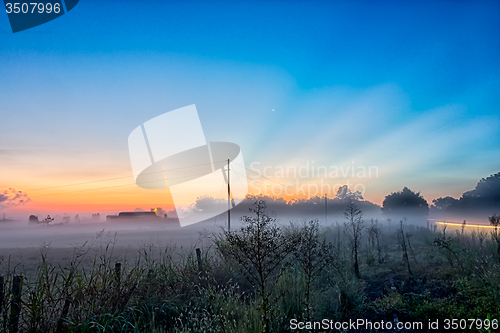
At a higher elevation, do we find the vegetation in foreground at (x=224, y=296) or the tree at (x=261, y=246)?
the tree at (x=261, y=246)

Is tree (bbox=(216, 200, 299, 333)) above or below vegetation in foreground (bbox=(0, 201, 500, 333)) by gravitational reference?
above

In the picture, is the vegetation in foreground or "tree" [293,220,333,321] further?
"tree" [293,220,333,321]

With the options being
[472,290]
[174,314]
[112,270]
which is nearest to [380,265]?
[472,290]

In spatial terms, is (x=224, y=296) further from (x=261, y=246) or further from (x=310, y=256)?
(x=261, y=246)

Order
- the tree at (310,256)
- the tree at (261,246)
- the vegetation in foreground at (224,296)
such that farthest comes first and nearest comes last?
1. the tree at (310,256)
2. the vegetation in foreground at (224,296)
3. the tree at (261,246)

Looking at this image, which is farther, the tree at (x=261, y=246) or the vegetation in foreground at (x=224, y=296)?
the vegetation in foreground at (x=224, y=296)

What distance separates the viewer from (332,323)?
538 cm

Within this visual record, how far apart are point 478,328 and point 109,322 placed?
624 cm

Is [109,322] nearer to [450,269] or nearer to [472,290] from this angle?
[472,290]

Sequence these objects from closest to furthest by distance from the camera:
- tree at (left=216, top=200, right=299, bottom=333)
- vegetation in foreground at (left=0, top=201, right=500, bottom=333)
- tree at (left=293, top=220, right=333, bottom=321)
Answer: tree at (left=216, top=200, right=299, bottom=333), vegetation in foreground at (left=0, top=201, right=500, bottom=333), tree at (left=293, top=220, right=333, bottom=321)

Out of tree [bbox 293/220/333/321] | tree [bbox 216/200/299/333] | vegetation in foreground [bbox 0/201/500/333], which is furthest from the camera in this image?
tree [bbox 293/220/333/321]

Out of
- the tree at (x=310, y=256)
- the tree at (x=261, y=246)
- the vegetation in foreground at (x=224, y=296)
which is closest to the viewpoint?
the tree at (x=261, y=246)

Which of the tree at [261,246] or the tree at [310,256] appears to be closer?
the tree at [261,246]

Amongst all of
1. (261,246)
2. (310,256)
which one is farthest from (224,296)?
(261,246)
